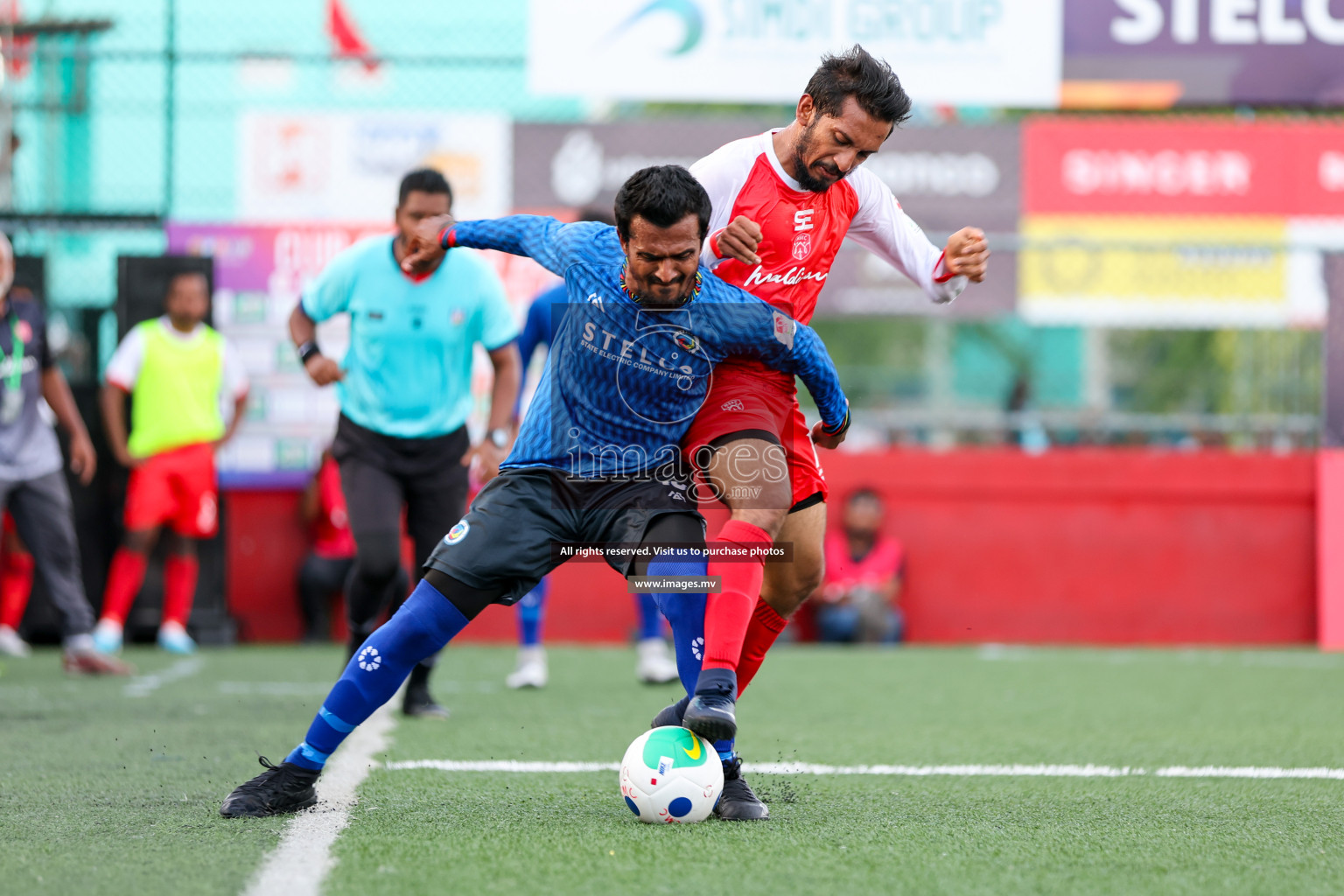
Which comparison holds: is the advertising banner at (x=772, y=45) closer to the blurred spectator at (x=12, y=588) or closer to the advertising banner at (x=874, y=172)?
the advertising banner at (x=874, y=172)

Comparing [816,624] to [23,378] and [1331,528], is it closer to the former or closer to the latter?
[1331,528]

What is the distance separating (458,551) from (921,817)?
52.6 inches

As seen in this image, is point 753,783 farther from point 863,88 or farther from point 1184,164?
point 1184,164

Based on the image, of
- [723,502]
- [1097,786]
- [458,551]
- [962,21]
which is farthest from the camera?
[962,21]

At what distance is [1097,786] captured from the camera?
4211 millimetres

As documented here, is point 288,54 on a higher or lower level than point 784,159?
higher

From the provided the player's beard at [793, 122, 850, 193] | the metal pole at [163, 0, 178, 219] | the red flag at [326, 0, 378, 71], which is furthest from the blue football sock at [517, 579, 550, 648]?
the red flag at [326, 0, 378, 71]

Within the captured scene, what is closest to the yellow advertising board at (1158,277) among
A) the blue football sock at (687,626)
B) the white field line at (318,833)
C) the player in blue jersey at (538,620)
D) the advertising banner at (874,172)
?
the advertising banner at (874,172)

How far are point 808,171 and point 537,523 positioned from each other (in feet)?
4.00

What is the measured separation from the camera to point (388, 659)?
3.56 m

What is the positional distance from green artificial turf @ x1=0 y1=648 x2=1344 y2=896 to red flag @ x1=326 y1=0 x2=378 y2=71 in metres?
4.58

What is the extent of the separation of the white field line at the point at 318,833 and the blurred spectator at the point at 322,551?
15.9 ft

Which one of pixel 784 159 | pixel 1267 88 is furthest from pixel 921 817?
pixel 1267 88

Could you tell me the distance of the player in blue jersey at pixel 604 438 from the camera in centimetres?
354
